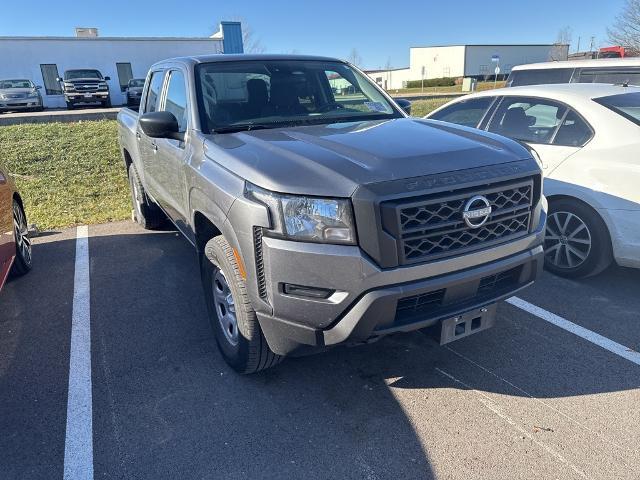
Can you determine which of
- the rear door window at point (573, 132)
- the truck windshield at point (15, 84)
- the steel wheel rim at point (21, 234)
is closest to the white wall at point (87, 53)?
the truck windshield at point (15, 84)

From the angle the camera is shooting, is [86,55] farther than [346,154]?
Yes

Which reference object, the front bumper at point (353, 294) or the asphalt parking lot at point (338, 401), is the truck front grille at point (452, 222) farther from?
the asphalt parking lot at point (338, 401)

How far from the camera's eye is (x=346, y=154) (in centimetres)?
267

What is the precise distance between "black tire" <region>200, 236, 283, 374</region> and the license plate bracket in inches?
39.6

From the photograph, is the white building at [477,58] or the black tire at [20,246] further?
the white building at [477,58]

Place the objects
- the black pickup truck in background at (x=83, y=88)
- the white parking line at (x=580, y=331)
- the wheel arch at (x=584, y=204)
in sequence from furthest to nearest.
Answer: the black pickup truck in background at (x=83, y=88) < the wheel arch at (x=584, y=204) < the white parking line at (x=580, y=331)

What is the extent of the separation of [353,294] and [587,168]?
2.97m

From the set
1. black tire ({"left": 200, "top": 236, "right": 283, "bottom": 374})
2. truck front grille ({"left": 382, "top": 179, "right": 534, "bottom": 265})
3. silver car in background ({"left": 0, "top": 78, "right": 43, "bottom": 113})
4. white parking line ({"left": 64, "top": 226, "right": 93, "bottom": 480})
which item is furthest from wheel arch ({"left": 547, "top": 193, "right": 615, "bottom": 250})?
silver car in background ({"left": 0, "top": 78, "right": 43, "bottom": 113})

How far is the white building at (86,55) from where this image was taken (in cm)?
2883

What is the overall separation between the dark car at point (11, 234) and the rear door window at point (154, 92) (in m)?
1.49

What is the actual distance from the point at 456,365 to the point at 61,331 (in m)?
2.99

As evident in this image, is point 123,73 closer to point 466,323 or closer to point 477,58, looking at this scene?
point 466,323

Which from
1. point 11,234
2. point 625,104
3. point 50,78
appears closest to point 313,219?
point 11,234

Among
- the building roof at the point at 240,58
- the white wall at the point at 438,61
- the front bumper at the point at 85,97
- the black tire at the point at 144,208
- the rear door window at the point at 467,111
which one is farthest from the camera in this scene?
the white wall at the point at 438,61
